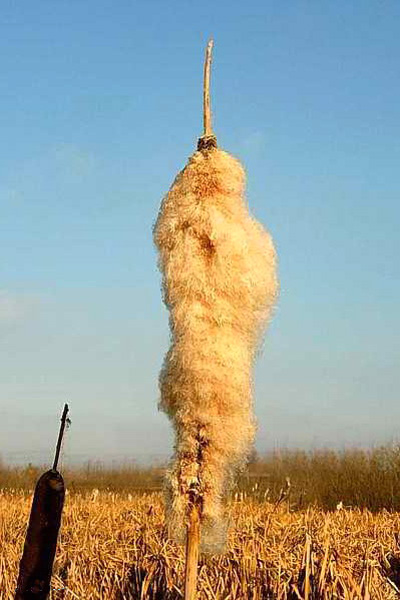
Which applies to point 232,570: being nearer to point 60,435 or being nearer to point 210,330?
point 60,435

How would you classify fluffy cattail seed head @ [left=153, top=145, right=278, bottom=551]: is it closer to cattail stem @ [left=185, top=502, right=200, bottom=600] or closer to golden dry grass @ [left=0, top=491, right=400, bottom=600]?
cattail stem @ [left=185, top=502, right=200, bottom=600]

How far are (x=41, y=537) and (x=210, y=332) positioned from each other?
104 centimetres

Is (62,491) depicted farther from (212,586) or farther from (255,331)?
(212,586)

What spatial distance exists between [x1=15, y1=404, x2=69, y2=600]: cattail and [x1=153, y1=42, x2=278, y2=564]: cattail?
0.45m

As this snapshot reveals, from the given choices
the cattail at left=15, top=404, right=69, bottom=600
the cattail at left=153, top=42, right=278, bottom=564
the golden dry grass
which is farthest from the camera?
the golden dry grass

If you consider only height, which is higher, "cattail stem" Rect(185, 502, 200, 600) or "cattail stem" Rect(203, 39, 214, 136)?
"cattail stem" Rect(203, 39, 214, 136)

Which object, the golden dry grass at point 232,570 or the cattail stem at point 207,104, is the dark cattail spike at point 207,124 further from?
the golden dry grass at point 232,570

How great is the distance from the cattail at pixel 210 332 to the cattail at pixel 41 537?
0.45m

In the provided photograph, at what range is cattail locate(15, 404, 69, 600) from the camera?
3.25 m

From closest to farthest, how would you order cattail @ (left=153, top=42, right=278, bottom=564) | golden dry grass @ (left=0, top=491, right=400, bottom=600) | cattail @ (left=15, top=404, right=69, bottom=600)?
cattail @ (left=153, top=42, right=278, bottom=564) < cattail @ (left=15, top=404, right=69, bottom=600) < golden dry grass @ (left=0, top=491, right=400, bottom=600)

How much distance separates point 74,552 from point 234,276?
14.1 ft

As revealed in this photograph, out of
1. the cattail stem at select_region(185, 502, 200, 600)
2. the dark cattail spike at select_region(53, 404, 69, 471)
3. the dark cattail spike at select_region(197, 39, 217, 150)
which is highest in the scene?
the dark cattail spike at select_region(197, 39, 217, 150)

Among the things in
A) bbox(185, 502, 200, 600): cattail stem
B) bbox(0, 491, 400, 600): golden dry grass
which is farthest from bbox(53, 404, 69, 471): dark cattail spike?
bbox(0, 491, 400, 600): golden dry grass

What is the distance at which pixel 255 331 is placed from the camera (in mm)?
3303
